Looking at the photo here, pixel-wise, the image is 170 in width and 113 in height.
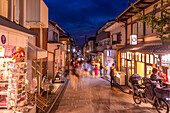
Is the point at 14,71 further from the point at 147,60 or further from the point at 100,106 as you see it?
the point at 147,60

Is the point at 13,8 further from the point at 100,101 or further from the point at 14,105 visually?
the point at 100,101

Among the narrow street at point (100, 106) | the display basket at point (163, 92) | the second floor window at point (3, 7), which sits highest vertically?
the second floor window at point (3, 7)

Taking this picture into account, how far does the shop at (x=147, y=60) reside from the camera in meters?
9.95

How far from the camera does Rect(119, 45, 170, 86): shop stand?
9.95 metres

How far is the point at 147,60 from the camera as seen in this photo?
43.3ft

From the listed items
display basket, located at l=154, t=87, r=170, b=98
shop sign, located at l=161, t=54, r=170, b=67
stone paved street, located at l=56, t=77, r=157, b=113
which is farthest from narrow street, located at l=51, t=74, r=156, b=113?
shop sign, located at l=161, t=54, r=170, b=67

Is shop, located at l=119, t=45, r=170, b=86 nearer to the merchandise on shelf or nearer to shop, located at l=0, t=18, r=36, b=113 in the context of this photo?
shop, located at l=0, t=18, r=36, b=113

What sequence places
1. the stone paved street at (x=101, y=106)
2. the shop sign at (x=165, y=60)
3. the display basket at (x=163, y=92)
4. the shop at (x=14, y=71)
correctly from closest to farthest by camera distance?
the shop at (x=14, y=71) < the display basket at (x=163, y=92) < the stone paved street at (x=101, y=106) < the shop sign at (x=165, y=60)

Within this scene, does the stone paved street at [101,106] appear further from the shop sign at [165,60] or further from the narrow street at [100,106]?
the shop sign at [165,60]

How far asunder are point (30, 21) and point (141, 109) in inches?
387

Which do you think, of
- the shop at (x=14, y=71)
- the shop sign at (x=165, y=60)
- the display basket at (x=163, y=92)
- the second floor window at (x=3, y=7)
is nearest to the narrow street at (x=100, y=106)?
the display basket at (x=163, y=92)

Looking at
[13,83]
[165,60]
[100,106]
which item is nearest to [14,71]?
[13,83]

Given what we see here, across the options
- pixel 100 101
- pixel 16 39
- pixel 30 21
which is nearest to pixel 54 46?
pixel 30 21

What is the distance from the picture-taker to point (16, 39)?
698 cm
